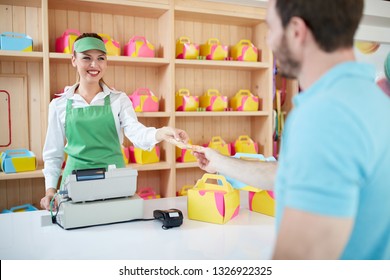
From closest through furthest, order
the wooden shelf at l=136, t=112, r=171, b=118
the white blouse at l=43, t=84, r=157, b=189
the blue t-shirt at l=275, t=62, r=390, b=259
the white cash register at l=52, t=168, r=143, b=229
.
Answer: the blue t-shirt at l=275, t=62, r=390, b=259 < the white cash register at l=52, t=168, r=143, b=229 < the white blouse at l=43, t=84, r=157, b=189 < the wooden shelf at l=136, t=112, r=171, b=118

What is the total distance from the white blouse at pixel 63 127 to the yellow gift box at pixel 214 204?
57 centimetres

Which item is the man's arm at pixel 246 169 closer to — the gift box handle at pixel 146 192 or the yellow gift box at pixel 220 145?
the gift box handle at pixel 146 192

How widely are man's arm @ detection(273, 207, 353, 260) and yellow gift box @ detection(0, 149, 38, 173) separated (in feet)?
9.44

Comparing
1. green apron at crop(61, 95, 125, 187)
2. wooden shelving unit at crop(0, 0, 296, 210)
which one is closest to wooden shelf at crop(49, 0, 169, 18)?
wooden shelving unit at crop(0, 0, 296, 210)

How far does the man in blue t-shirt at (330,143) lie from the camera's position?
0.60 m

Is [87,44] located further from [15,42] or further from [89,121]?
[15,42]

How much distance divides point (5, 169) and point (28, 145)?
41cm

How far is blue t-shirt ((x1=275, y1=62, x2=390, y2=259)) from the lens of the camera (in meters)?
0.59

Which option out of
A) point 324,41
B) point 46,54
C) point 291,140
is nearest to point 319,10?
point 324,41

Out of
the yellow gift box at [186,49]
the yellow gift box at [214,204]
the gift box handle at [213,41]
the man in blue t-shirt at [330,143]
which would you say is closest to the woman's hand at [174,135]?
the yellow gift box at [214,204]

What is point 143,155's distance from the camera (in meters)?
3.51

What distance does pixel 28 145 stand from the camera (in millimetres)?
3396

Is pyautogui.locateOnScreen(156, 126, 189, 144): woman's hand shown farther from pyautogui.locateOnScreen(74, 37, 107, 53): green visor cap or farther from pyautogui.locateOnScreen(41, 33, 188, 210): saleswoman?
pyautogui.locateOnScreen(74, 37, 107, 53): green visor cap

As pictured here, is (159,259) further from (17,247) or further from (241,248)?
(17,247)
